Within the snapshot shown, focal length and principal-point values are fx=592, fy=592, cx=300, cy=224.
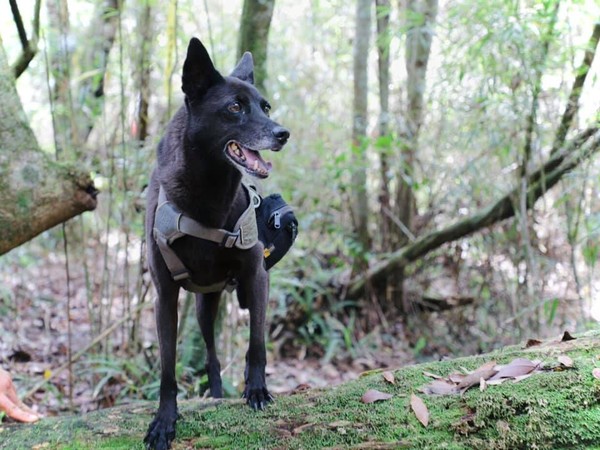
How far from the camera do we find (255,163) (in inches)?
114

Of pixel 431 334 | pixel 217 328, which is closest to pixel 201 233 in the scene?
pixel 217 328

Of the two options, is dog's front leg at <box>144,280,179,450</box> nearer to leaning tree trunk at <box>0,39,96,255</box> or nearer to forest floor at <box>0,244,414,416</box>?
leaning tree trunk at <box>0,39,96,255</box>

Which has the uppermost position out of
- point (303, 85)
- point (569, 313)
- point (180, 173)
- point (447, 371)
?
point (303, 85)

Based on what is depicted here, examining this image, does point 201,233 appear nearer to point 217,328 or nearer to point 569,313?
point 217,328

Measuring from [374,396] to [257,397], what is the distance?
0.63 metres

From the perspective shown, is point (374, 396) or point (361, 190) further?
point (361, 190)

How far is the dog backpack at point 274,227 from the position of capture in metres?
3.39

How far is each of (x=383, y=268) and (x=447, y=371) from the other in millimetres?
4485

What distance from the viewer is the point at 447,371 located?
2.86 m

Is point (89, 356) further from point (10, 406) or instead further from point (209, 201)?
point (209, 201)

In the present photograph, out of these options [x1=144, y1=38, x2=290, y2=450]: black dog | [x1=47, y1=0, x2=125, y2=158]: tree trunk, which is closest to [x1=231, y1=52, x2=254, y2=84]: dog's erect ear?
[x1=144, y1=38, x2=290, y2=450]: black dog

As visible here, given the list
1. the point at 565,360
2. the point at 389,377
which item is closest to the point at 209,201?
the point at 389,377

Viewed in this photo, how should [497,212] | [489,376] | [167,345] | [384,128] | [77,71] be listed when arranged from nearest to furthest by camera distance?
1. [489,376]
2. [167,345]
3. [497,212]
4. [384,128]
5. [77,71]

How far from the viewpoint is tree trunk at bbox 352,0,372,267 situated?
7395 mm
